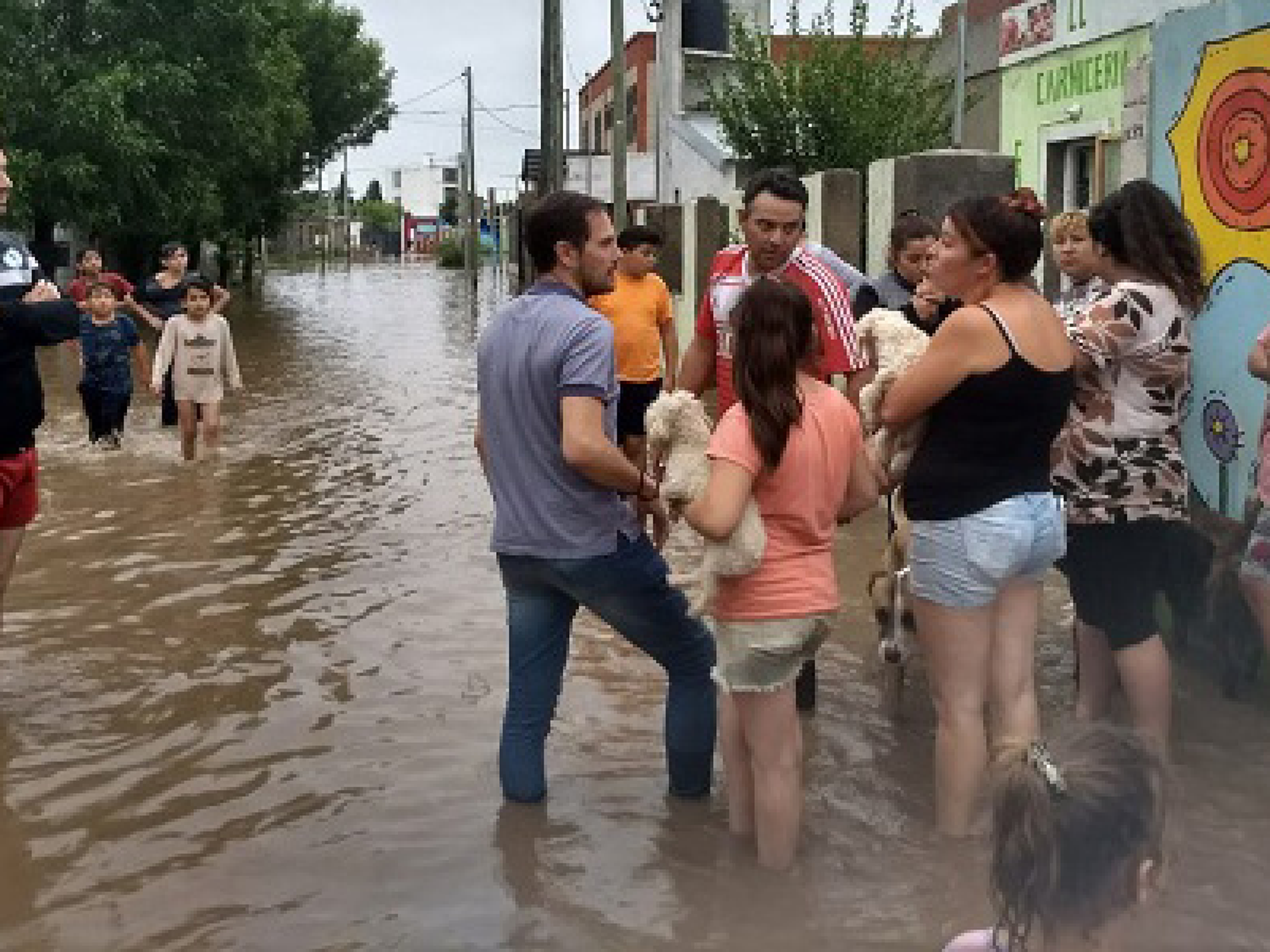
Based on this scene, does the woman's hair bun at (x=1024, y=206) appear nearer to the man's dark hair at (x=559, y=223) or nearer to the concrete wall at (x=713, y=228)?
Result: the man's dark hair at (x=559, y=223)

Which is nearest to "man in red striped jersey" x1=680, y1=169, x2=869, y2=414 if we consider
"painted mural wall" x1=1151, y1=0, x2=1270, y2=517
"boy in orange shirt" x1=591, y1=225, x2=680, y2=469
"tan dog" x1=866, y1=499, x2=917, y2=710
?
"tan dog" x1=866, y1=499, x2=917, y2=710

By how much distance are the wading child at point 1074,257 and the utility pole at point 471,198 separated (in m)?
41.2

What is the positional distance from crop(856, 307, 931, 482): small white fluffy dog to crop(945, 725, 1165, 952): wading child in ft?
6.33

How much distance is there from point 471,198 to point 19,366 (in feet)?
192

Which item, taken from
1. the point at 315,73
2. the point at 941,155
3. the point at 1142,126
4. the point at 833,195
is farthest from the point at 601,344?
the point at 315,73

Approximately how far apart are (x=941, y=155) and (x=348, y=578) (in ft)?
13.5

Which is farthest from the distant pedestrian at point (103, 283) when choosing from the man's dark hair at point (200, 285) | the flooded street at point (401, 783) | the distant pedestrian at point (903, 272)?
the distant pedestrian at point (903, 272)

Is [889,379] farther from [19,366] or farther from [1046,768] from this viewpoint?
[19,366]

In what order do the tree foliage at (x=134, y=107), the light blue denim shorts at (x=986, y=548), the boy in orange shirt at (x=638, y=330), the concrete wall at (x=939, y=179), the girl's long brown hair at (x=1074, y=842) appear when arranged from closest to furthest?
1. the girl's long brown hair at (x=1074, y=842)
2. the light blue denim shorts at (x=986, y=548)
3. the concrete wall at (x=939, y=179)
4. the boy in orange shirt at (x=638, y=330)
5. the tree foliage at (x=134, y=107)

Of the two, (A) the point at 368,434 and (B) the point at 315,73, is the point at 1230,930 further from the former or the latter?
(B) the point at 315,73

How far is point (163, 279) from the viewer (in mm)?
13023

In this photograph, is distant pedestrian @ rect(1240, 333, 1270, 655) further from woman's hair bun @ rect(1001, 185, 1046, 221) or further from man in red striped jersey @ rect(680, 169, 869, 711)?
man in red striped jersey @ rect(680, 169, 869, 711)

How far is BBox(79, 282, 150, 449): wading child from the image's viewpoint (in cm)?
1216

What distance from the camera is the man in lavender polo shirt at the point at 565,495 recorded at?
14.6ft
